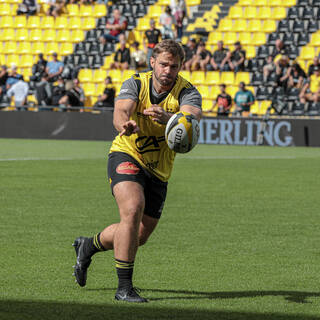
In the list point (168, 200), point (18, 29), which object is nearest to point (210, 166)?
point (168, 200)

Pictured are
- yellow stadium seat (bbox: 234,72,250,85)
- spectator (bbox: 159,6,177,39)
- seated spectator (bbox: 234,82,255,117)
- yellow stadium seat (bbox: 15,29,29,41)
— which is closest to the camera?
seated spectator (bbox: 234,82,255,117)

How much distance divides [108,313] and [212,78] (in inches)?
1001

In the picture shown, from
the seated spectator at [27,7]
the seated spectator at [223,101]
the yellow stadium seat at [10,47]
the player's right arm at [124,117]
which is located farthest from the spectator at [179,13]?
the player's right arm at [124,117]

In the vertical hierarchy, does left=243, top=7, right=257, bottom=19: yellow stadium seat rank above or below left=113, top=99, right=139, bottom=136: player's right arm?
above

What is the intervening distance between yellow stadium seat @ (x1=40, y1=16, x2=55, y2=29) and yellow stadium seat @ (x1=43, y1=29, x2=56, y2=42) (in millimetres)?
193

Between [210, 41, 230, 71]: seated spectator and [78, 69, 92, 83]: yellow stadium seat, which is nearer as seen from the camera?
[210, 41, 230, 71]: seated spectator

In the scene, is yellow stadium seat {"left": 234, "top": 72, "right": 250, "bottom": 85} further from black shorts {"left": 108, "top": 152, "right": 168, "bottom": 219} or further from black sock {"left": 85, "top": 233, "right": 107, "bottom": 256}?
black shorts {"left": 108, "top": 152, "right": 168, "bottom": 219}

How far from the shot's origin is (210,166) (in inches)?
822

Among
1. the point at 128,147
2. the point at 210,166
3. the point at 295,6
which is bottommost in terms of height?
the point at 210,166

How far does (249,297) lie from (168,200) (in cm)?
730

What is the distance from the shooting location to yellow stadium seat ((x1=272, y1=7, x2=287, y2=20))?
105 ft

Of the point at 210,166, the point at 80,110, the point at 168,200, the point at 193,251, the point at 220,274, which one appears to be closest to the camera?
the point at 220,274

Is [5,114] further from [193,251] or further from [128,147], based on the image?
[128,147]

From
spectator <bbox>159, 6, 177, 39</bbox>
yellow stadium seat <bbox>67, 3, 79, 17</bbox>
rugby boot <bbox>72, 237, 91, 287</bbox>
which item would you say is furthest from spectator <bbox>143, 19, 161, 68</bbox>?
rugby boot <bbox>72, 237, 91, 287</bbox>
